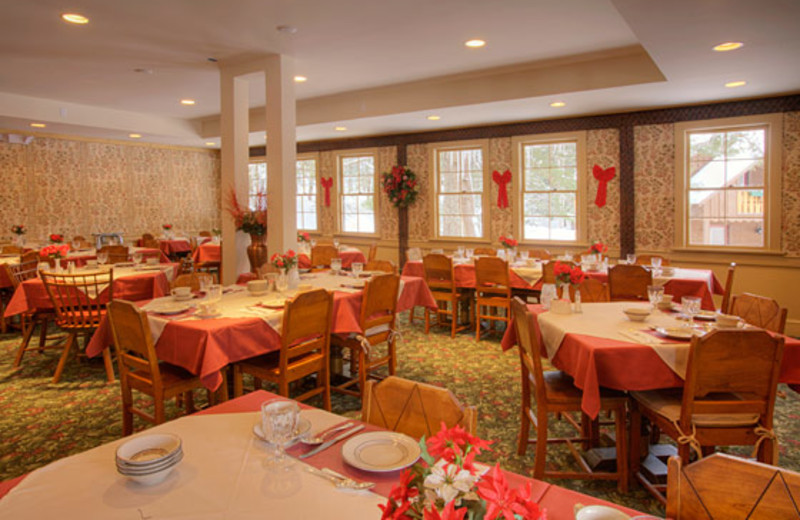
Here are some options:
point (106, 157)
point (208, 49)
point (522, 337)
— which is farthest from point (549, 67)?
point (106, 157)

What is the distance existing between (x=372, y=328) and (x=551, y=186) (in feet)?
17.7

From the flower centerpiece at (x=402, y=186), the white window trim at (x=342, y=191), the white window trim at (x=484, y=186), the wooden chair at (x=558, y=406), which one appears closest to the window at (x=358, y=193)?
the white window trim at (x=342, y=191)

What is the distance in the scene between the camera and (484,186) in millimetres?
9094

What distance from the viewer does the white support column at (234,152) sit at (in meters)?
6.12

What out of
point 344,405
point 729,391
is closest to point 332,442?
point 729,391

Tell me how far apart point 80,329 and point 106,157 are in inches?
294

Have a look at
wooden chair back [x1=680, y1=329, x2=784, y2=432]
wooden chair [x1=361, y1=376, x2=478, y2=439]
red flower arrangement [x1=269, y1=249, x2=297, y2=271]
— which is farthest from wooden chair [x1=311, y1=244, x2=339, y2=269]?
wooden chair [x1=361, y1=376, x2=478, y2=439]

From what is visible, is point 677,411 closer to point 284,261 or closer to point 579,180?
point 284,261

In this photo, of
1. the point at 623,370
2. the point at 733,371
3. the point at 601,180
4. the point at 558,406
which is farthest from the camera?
the point at 601,180

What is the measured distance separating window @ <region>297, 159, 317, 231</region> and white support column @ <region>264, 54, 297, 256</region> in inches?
217

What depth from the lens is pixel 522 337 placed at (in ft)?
9.76

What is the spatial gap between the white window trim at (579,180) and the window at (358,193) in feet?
9.75

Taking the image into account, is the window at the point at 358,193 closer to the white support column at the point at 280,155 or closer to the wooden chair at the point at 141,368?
the white support column at the point at 280,155

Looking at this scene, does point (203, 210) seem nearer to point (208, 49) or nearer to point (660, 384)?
point (208, 49)
